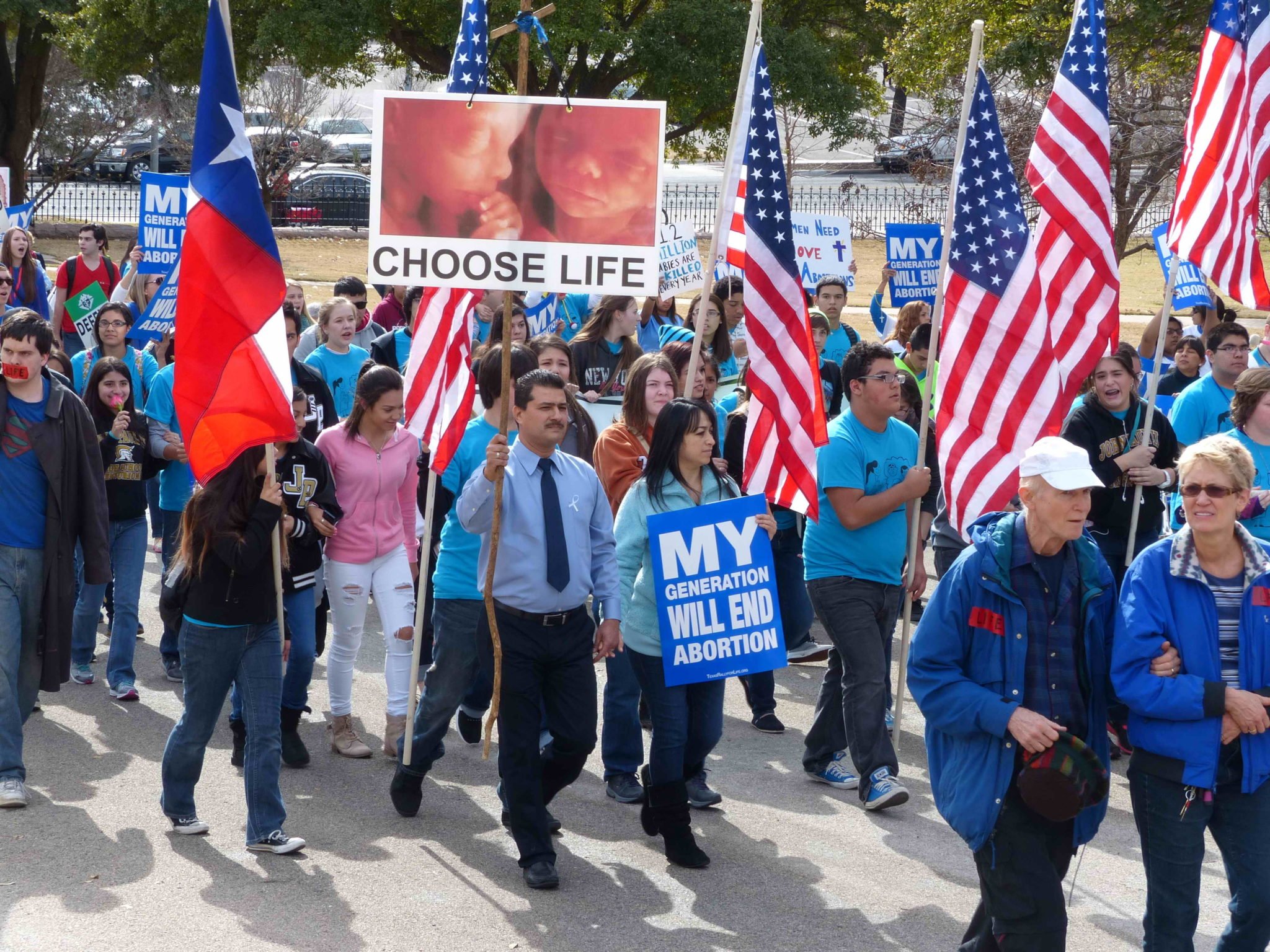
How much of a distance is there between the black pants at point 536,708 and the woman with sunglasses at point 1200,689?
2197 millimetres

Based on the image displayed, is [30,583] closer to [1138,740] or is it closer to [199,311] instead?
[199,311]

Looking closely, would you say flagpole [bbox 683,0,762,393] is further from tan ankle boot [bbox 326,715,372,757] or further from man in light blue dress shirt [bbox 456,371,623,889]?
tan ankle boot [bbox 326,715,372,757]

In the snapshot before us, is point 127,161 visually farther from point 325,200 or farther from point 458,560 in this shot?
point 458,560

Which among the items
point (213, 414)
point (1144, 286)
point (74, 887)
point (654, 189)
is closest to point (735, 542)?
point (654, 189)

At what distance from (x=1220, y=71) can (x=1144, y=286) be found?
26065 mm

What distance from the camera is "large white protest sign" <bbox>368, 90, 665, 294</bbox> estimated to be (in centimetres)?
622

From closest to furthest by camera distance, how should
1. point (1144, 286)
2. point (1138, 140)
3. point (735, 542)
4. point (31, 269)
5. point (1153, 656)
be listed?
point (1153, 656) → point (735, 542) → point (31, 269) → point (1138, 140) → point (1144, 286)

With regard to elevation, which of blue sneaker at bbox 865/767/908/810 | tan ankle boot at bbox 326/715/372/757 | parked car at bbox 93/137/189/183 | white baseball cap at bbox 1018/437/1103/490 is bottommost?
tan ankle boot at bbox 326/715/372/757

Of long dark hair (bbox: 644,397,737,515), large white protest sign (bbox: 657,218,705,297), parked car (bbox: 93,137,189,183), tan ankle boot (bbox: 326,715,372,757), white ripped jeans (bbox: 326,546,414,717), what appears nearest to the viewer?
long dark hair (bbox: 644,397,737,515)

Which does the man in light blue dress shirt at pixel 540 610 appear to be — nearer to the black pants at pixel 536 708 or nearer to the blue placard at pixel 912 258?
the black pants at pixel 536 708

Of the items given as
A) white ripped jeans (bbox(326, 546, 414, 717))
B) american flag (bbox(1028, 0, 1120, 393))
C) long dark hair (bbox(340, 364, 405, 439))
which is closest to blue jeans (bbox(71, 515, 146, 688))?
white ripped jeans (bbox(326, 546, 414, 717))

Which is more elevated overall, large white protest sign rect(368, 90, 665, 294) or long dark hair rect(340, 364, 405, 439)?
Answer: large white protest sign rect(368, 90, 665, 294)

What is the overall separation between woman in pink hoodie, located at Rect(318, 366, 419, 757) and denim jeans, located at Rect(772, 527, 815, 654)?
2.40 m

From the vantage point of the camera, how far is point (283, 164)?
1380 inches
